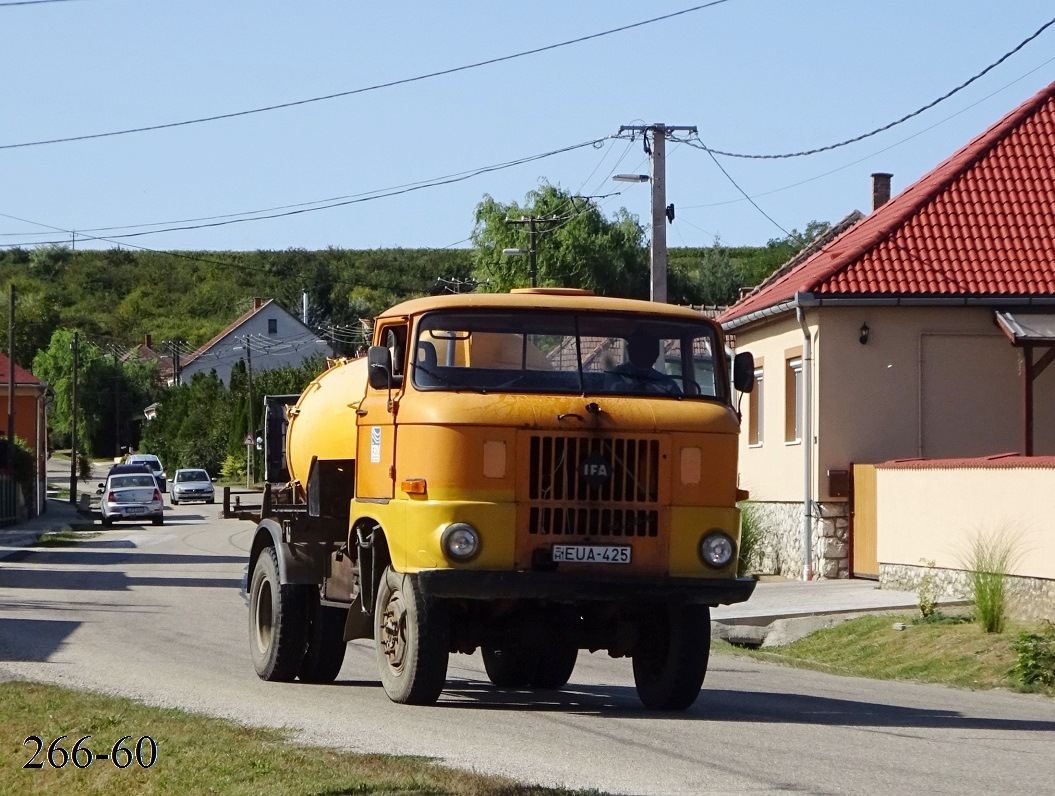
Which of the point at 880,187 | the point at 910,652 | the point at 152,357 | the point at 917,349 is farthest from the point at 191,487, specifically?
the point at 152,357

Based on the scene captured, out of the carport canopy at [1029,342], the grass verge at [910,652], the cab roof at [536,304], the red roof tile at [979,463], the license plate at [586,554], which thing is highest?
the carport canopy at [1029,342]

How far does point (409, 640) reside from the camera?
36.6 ft

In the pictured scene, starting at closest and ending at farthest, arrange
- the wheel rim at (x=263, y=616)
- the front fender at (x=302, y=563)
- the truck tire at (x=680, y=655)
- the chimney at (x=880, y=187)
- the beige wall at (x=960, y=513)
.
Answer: the truck tire at (x=680, y=655)
the front fender at (x=302, y=563)
the wheel rim at (x=263, y=616)
the beige wall at (x=960, y=513)
the chimney at (x=880, y=187)

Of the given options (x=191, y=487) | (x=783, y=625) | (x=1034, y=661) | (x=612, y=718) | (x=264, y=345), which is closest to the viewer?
(x=612, y=718)

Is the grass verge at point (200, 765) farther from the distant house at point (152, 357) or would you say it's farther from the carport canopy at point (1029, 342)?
the distant house at point (152, 357)

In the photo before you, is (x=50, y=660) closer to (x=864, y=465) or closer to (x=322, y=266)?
(x=864, y=465)

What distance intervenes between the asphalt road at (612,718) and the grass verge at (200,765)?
32 cm

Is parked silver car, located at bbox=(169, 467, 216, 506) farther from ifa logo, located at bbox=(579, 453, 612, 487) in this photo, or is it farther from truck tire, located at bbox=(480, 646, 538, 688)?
ifa logo, located at bbox=(579, 453, 612, 487)

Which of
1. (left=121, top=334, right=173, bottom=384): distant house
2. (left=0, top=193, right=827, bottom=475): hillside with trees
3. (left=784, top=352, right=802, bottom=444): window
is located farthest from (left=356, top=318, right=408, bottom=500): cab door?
(left=121, top=334, right=173, bottom=384): distant house

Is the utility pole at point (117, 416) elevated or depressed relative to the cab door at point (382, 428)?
elevated

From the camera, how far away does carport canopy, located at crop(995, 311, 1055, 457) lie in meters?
25.2

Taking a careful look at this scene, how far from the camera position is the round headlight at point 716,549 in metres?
11.2

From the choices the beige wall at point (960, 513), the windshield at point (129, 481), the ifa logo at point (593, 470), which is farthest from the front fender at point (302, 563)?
the windshield at point (129, 481)

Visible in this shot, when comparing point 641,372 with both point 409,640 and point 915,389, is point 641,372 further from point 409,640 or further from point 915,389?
point 915,389
